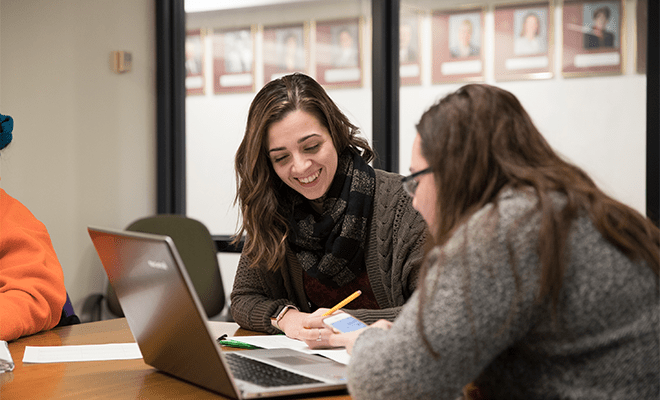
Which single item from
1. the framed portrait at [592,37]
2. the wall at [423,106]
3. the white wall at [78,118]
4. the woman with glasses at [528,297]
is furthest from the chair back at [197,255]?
the woman with glasses at [528,297]

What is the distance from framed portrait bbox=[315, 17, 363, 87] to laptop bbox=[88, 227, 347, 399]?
2.41m

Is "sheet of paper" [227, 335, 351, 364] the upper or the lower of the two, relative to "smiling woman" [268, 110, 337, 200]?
lower

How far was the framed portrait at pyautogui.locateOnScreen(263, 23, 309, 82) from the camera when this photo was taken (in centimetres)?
343

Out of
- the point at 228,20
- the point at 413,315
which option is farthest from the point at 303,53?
the point at 413,315

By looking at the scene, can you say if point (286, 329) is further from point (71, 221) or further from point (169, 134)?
point (169, 134)

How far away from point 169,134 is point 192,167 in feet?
0.79

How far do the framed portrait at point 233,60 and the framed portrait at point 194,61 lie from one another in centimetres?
9

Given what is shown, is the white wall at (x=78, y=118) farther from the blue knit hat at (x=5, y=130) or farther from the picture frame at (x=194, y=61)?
the blue knit hat at (x=5, y=130)

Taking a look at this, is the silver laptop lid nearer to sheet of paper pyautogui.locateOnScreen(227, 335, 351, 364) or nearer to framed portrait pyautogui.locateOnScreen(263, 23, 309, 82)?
sheet of paper pyautogui.locateOnScreen(227, 335, 351, 364)

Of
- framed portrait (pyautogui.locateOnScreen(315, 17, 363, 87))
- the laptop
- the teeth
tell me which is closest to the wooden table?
the laptop

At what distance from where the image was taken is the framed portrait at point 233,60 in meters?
3.54

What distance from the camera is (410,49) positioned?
3273 mm

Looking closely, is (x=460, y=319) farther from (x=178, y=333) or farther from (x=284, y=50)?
(x=284, y=50)

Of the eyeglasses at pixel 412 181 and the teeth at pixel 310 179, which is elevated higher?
the eyeglasses at pixel 412 181
